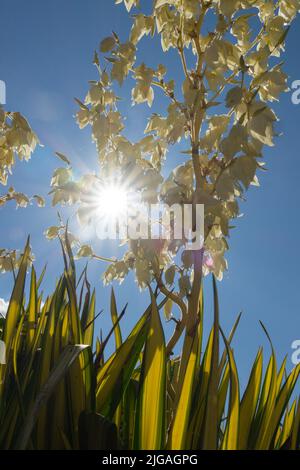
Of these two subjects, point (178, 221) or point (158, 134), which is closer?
point (178, 221)

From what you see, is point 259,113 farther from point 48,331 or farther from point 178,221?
point 48,331

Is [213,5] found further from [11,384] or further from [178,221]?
[11,384]

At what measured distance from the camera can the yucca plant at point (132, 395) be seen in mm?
943

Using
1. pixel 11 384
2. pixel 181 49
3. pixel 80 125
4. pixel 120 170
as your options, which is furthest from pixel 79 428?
pixel 181 49

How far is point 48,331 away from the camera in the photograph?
3.91ft

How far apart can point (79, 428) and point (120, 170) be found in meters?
0.78

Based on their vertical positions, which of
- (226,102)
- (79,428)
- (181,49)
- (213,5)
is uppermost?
(213,5)

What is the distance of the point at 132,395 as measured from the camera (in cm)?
120

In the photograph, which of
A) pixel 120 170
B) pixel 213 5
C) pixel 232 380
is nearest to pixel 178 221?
pixel 120 170

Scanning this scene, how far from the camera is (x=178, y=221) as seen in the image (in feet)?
4.05

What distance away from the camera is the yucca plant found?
943 millimetres
